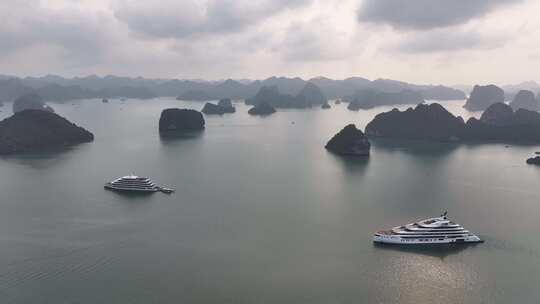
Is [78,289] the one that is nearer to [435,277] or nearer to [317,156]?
[435,277]

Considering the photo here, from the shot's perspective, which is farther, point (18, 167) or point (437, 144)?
point (437, 144)

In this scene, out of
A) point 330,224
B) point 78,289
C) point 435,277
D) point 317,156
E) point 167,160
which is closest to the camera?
point 78,289

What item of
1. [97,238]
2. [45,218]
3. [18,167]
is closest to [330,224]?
[97,238]

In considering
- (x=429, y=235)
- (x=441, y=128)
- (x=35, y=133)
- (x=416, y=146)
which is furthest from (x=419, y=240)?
(x=35, y=133)

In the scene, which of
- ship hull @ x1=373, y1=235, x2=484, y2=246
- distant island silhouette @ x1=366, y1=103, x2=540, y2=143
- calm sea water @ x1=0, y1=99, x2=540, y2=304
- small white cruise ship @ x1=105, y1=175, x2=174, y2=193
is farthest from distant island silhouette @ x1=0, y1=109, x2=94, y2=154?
distant island silhouette @ x1=366, y1=103, x2=540, y2=143

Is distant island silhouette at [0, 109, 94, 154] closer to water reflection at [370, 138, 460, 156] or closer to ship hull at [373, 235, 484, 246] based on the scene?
water reflection at [370, 138, 460, 156]

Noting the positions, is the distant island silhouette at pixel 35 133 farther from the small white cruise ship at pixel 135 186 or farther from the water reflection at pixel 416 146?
the water reflection at pixel 416 146

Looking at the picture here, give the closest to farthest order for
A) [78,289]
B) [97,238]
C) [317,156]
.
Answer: [78,289], [97,238], [317,156]
